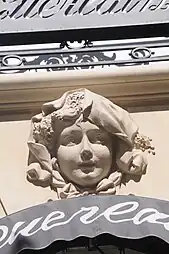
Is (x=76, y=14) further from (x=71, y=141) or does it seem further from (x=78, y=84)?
(x=71, y=141)

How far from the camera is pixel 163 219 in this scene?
387 centimetres

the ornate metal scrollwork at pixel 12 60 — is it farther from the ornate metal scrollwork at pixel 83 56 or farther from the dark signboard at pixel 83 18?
the dark signboard at pixel 83 18

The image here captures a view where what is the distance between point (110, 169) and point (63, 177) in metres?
0.29

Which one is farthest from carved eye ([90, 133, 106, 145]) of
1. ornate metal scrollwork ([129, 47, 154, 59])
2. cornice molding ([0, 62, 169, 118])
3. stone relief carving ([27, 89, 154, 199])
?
ornate metal scrollwork ([129, 47, 154, 59])

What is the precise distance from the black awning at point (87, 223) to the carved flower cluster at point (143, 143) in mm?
678

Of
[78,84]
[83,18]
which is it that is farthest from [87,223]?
[83,18]

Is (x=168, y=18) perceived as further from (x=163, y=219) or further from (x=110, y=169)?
(x=163, y=219)

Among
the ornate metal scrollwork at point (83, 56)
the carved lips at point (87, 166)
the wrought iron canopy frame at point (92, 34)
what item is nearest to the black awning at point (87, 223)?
the carved lips at point (87, 166)

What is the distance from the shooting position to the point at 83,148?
173 inches

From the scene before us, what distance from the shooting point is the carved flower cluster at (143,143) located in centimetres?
464

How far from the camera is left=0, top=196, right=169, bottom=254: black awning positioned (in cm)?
380

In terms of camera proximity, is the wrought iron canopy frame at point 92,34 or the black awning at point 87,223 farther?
the wrought iron canopy frame at point 92,34

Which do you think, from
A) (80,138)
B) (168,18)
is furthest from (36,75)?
(168,18)

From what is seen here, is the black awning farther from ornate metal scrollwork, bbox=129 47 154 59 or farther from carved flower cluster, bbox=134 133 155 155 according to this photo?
ornate metal scrollwork, bbox=129 47 154 59
